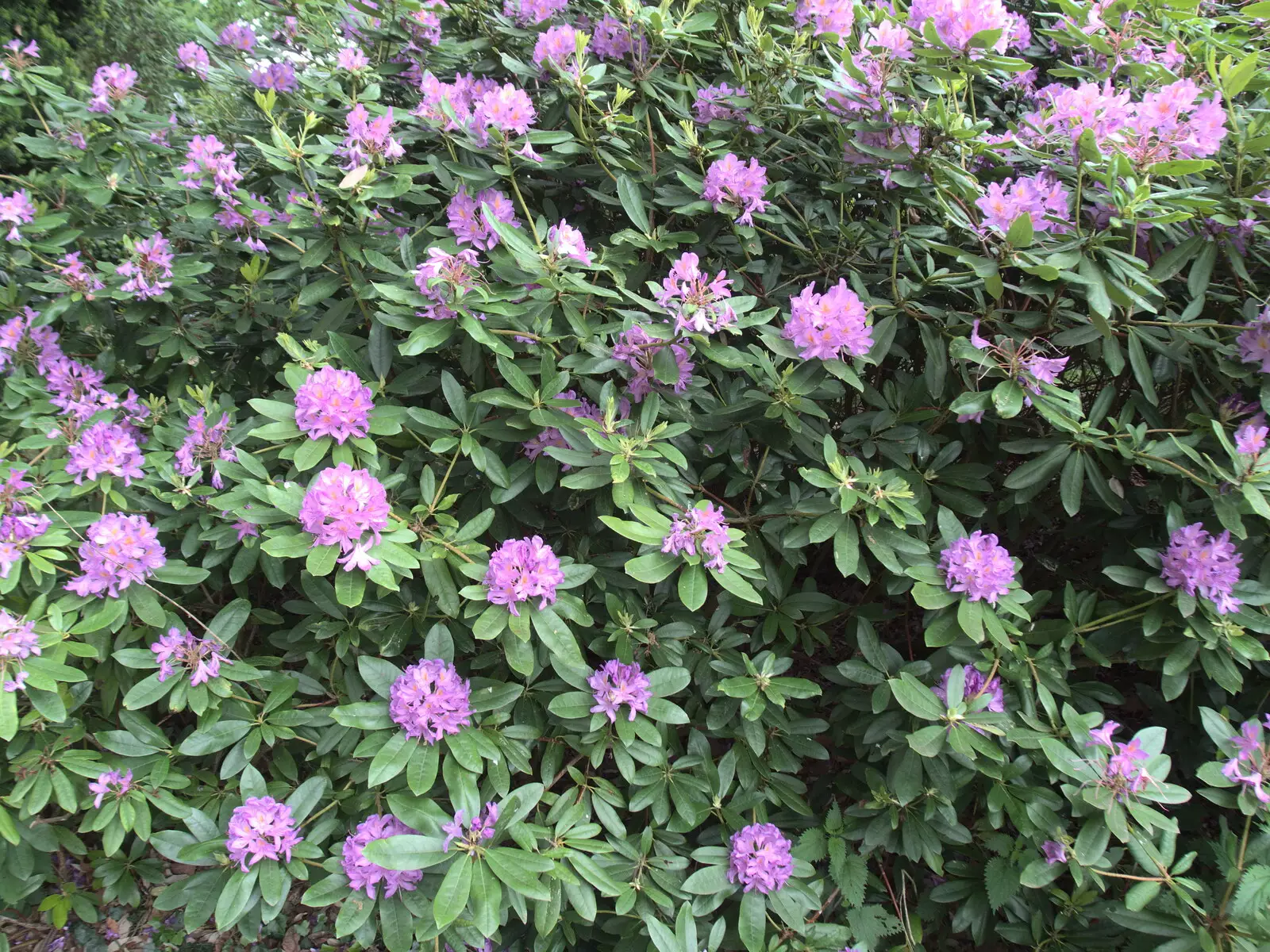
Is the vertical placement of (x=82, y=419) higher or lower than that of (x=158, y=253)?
lower

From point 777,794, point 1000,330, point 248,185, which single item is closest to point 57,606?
point 248,185

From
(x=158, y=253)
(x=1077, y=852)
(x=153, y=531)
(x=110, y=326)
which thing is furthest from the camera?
(x=110, y=326)

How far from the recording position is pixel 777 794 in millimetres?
1807

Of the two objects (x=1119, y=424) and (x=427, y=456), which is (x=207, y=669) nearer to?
(x=427, y=456)

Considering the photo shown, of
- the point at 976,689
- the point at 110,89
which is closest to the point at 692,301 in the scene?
the point at 976,689

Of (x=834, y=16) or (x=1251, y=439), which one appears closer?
(x=1251, y=439)

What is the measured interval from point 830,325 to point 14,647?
65.3 inches

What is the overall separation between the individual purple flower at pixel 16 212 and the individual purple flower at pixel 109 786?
1.52m

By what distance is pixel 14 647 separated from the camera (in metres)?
1.47

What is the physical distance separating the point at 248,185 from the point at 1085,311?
7.29ft

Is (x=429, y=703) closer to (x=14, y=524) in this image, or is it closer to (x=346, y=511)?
(x=346, y=511)

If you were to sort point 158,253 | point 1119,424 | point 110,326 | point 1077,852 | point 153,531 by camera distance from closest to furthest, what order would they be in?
point 1077,852 → point 153,531 → point 1119,424 → point 158,253 → point 110,326

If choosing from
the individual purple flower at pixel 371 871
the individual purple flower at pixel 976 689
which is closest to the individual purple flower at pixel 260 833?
the individual purple flower at pixel 371 871

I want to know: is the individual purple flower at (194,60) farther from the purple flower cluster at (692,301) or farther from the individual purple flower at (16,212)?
the purple flower cluster at (692,301)
